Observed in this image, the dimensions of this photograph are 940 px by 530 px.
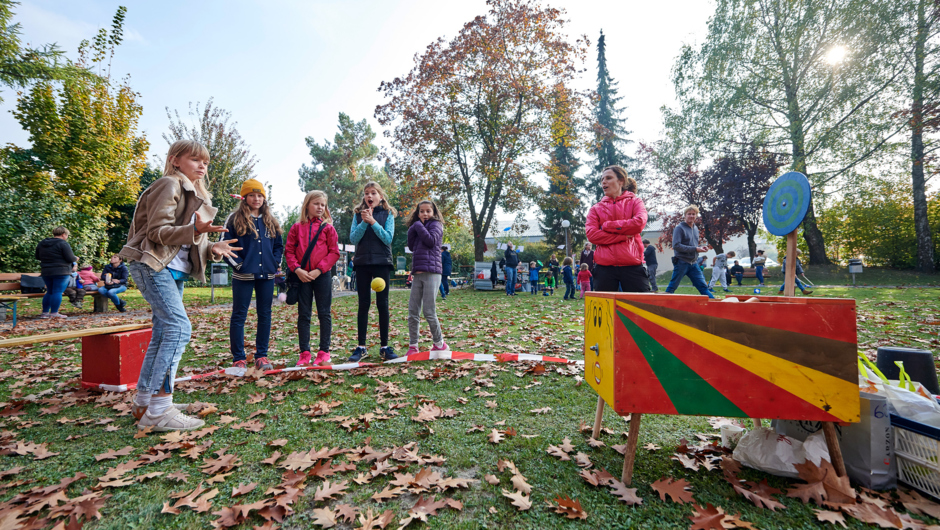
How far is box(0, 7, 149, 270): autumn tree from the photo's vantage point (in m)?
13.6

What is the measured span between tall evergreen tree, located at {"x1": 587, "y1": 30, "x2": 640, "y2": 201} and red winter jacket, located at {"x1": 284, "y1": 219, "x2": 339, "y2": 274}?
34717mm

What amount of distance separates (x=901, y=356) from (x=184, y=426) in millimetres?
4825

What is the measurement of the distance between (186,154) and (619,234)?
365 cm

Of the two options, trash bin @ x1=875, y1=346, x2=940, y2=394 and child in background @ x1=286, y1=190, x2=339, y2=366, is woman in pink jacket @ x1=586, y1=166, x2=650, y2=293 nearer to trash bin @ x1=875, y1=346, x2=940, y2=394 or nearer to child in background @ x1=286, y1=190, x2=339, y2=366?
trash bin @ x1=875, y1=346, x2=940, y2=394

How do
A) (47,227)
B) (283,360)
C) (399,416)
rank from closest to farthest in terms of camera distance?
(399,416) < (283,360) < (47,227)

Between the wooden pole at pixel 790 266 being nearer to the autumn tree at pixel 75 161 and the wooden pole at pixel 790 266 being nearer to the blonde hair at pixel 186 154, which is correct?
the blonde hair at pixel 186 154

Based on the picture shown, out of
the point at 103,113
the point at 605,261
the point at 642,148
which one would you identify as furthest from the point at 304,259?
the point at 642,148

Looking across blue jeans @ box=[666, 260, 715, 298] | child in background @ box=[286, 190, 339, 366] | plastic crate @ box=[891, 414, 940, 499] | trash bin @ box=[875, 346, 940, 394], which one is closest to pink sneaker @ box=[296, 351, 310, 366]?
child in background @ box=[286, 190, 339, 366]

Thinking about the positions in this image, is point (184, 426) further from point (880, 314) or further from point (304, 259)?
point (880, 314)

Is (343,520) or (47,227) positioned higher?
(47,227)

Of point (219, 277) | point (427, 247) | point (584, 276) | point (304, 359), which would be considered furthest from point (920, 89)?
point (219, 277)

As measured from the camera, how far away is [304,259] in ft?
15.1

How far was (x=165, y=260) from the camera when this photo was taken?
2818 millimetres

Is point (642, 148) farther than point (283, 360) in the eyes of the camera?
Yes
